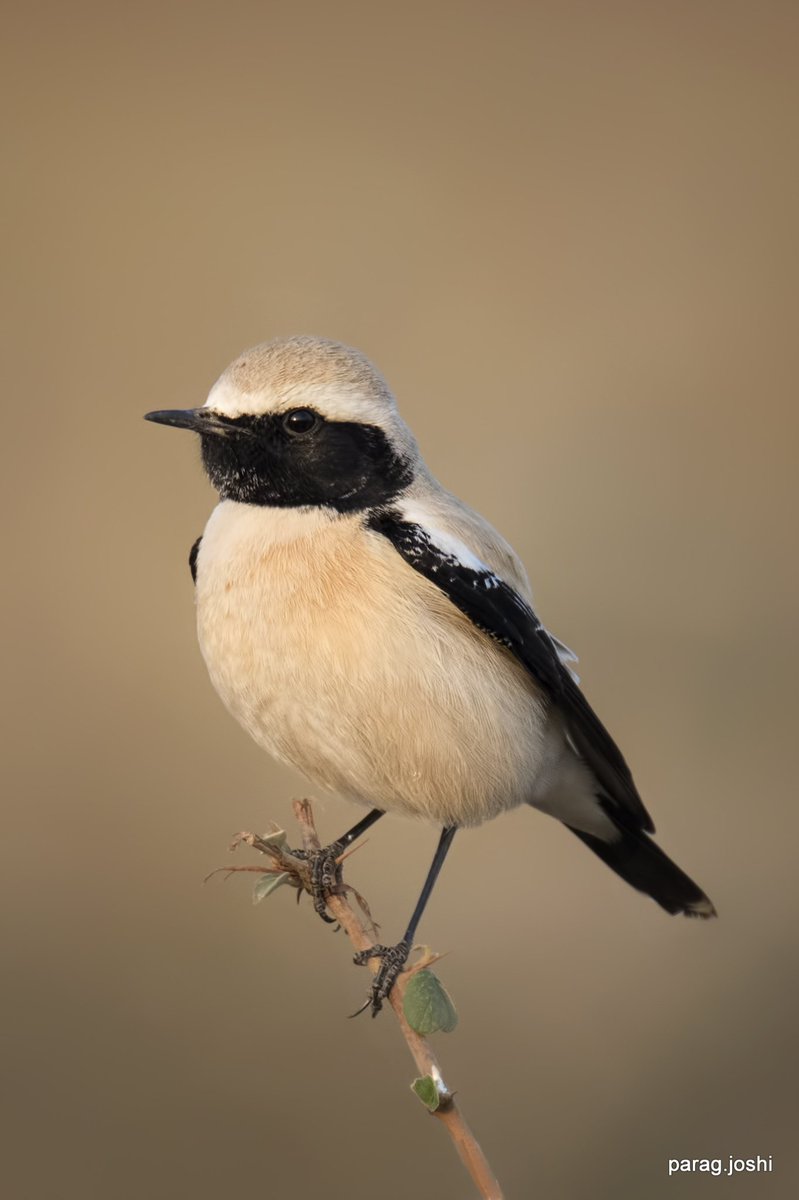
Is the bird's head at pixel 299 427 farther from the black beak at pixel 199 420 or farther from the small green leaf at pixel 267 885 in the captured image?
the small green leaf at pixel 267 885

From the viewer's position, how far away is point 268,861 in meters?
2.31

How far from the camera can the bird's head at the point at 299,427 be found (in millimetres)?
2916

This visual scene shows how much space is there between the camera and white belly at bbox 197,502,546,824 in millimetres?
2797

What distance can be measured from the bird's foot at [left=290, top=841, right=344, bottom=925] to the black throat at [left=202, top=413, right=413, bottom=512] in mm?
732

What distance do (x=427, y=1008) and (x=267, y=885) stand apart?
0.37 m

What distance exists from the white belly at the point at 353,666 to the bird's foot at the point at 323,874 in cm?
15

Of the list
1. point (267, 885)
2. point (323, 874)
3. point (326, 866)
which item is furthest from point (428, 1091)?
point (326, 866)

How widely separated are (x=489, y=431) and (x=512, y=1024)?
7.95 feet

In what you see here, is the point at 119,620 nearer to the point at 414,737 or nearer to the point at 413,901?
the point at 413,901

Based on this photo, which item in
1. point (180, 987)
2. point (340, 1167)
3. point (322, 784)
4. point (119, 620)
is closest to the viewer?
point (322, 784)

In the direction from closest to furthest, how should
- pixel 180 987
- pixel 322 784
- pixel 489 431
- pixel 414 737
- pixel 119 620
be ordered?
1. pixel 414 737
2. pixel 322 784
3. pixel 180 987
4. pixel 119 620
5. pixel 489 431

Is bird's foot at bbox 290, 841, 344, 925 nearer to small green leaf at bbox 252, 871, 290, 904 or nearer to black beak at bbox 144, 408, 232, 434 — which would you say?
A: small green leaf at bbox 252, 871, 290, 904

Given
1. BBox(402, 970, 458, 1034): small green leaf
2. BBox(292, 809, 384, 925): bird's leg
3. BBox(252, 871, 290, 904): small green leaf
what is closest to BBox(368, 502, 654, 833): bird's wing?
BBox(292, 809, 384, 925): bird's leg

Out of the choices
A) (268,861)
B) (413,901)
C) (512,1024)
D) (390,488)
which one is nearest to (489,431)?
(413,901)
